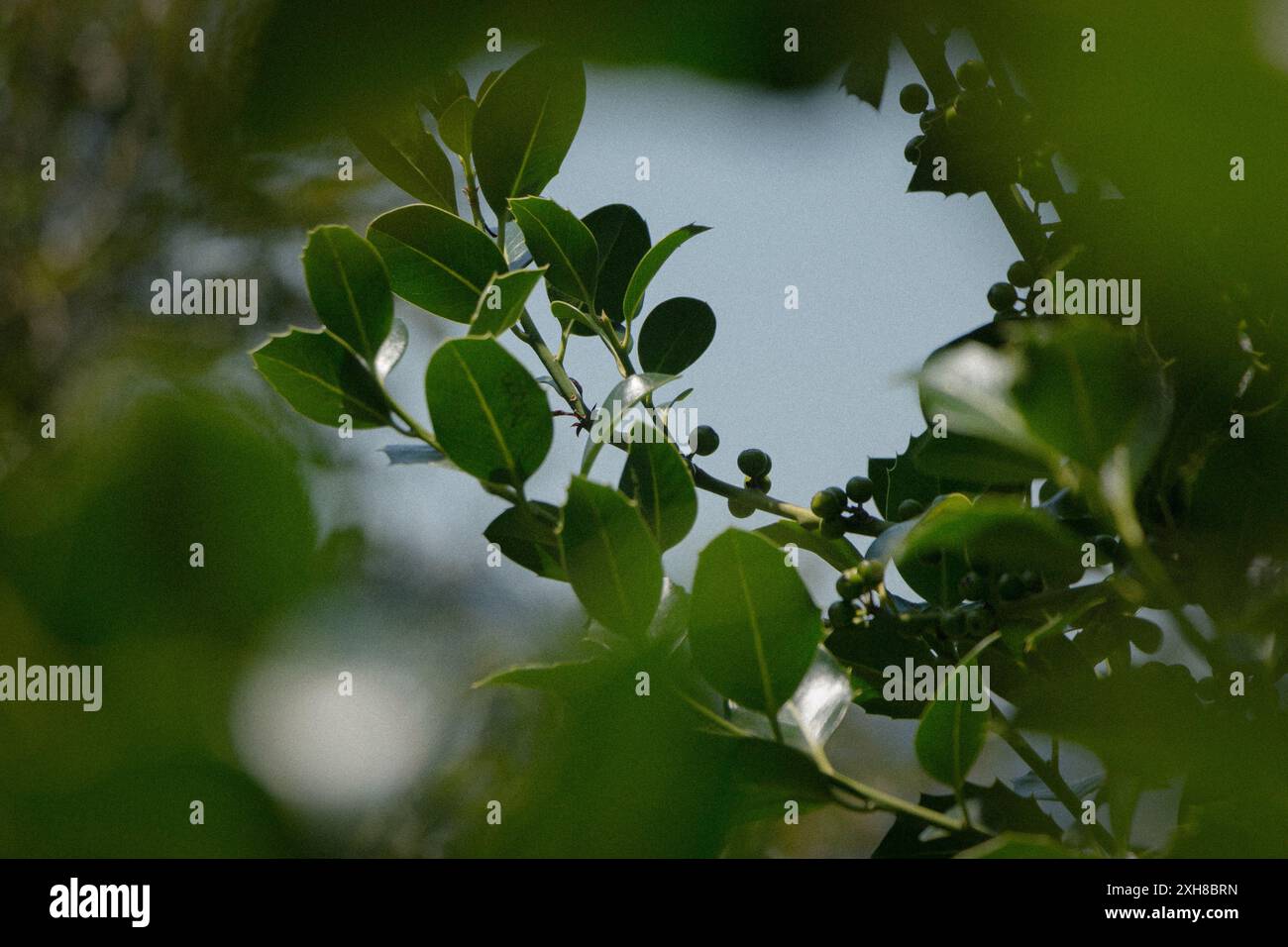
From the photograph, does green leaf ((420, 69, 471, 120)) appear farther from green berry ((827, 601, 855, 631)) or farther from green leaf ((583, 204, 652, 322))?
green berry ((827, 601, 855, 631))

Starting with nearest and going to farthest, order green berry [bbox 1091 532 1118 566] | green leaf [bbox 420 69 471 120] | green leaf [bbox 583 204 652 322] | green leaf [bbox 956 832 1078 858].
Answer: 1. green leaf [bbox 956 832 1078 858]
2. green berry [bbox 1091 532 1118 566]
3. green leaf [bbox 420 69 471 120]
4. green leaf [bbox 583 204 652 322]

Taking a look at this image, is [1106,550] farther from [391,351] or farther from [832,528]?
[391,351]

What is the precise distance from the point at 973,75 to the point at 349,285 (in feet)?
0.90

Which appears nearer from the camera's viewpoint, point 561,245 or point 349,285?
point 349,285

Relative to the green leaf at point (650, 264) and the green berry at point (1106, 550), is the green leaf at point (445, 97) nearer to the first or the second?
the green leaf at point (650, 264)

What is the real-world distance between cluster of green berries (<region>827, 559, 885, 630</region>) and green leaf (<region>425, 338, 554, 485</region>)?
0.15 meters

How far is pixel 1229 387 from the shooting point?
1.24ft

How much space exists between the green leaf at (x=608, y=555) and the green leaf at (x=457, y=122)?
26 cm

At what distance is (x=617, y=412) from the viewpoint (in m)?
0.41

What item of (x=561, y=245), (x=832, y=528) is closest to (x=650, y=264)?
(x=561, y=245)

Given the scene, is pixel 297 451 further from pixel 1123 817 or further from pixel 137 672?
pixel 1123 817

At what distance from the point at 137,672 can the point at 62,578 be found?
0.04ft

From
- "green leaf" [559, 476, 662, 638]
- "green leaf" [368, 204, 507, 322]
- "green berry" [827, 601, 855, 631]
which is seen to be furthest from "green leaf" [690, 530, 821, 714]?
"green leaf" [368, 204, 507, 322]

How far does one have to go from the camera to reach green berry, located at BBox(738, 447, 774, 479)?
557 millimetres
